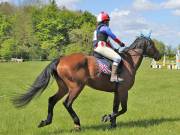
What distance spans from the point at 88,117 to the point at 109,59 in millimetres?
2820

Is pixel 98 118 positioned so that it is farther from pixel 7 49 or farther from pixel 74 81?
pixel 7 49

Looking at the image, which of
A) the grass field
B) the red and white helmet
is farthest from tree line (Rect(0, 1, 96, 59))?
the red and white helmet

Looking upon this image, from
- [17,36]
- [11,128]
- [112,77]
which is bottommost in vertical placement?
[11,128]

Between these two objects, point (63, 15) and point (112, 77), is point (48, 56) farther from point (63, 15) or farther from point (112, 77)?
point (112, 77)

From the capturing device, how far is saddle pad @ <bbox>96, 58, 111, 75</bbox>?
34.6 feet

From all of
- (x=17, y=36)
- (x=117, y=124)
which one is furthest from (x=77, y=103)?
(x=17, y=36)

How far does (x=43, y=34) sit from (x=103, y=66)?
101m

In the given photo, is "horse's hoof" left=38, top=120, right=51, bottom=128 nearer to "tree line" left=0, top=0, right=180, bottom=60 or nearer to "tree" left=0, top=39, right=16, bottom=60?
"tree line" left=0, top=0, right=180, bottom=60

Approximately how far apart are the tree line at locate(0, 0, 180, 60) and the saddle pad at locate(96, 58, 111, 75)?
293ft

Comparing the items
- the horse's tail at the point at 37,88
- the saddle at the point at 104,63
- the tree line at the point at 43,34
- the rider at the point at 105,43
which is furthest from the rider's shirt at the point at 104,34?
the tree line at the point at 43,34

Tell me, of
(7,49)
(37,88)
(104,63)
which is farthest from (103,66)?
(7,49)

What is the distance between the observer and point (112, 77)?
10594 millimetres

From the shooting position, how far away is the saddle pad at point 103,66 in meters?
10.5

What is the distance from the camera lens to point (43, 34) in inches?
4363
